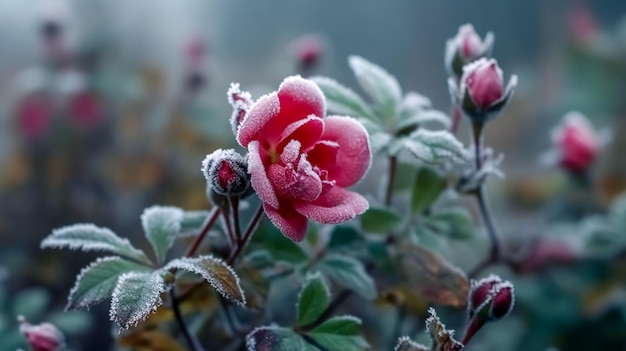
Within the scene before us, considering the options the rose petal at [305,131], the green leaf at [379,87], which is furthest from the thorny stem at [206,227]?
the green leaf at [379,87]

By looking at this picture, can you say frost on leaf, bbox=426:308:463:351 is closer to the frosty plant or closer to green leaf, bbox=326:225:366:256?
the frosty plant

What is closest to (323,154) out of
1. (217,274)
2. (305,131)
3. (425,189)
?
(305,131)

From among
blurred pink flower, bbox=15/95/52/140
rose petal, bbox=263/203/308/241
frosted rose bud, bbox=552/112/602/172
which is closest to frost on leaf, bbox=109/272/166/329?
rose petal, bbox=263/203/308/241

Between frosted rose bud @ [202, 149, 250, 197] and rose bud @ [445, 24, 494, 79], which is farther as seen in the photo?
rose bud @ [445, 24, 494, 79]

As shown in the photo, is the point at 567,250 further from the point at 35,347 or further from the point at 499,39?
the point at 499,39

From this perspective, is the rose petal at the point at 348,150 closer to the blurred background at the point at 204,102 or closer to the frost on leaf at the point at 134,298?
the frost on leaf at the point at 134,298

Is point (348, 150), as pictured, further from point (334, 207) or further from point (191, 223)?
point (191, 223)

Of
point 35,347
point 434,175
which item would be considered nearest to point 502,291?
point 434,175
